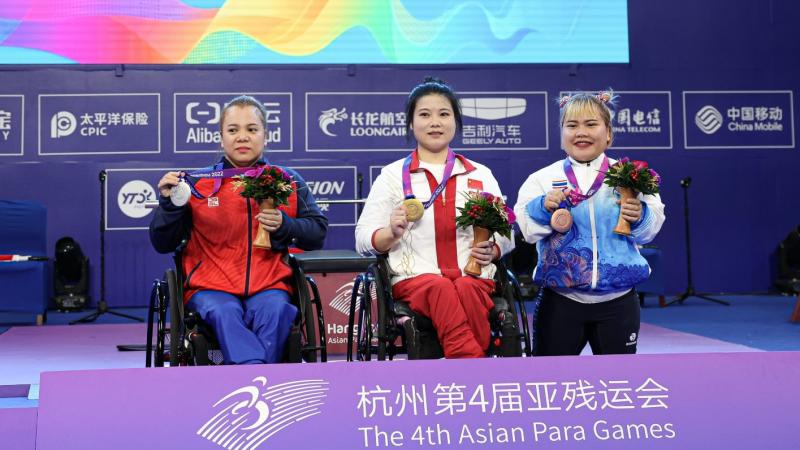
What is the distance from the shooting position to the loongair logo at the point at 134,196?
29.2 ft

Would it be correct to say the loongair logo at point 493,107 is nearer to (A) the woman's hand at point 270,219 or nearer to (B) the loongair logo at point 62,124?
(B) the loongair logo at point 62,124

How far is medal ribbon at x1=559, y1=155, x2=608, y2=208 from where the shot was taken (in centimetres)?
295

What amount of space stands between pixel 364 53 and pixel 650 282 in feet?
12.6

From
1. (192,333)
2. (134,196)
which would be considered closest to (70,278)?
(134,196)

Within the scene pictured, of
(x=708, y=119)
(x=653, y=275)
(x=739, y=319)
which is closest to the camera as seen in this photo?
(x=739, y=319)

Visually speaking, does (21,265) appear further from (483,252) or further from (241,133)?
(483,252)

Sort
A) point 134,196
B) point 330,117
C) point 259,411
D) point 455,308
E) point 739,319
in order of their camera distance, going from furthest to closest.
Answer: point 330,117, point 134,196, point 739,319, point 455,308, point 259,411

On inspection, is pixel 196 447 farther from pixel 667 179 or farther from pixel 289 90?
pixel 667 179

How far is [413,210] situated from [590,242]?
25.5 inches

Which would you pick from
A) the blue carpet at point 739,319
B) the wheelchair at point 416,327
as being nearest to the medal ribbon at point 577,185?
the wheelchair at point 416,327

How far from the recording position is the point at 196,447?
1919mm

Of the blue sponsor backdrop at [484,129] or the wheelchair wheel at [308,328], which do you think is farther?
the blue sponsor backdrop at [484,129]

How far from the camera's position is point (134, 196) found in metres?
8.91

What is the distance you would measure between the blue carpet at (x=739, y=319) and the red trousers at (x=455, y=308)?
128 inches
